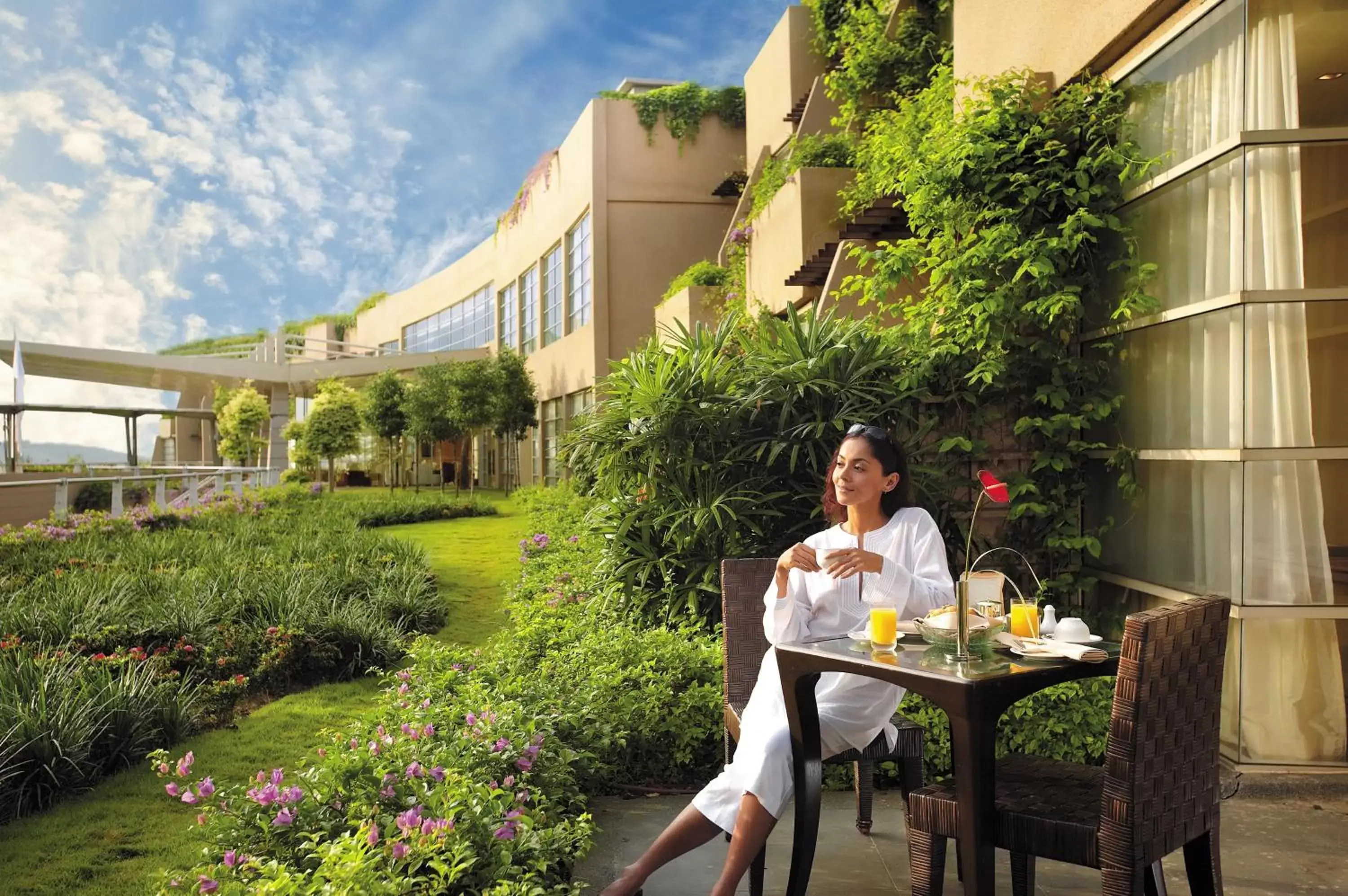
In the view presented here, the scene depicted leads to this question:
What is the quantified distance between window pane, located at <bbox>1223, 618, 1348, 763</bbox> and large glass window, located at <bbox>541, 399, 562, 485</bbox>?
18.4m

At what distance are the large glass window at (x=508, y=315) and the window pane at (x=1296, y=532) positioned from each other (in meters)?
23.6

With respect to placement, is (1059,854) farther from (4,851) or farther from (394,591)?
(394,591)

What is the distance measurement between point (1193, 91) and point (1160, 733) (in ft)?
10.9

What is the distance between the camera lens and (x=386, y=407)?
26.4 meters

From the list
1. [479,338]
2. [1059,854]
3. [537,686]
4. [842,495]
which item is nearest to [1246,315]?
[842,495]

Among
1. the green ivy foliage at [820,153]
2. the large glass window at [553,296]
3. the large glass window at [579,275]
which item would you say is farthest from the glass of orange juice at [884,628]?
the large glass window at [553,296]

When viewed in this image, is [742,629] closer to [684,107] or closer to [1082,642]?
[1082,642]

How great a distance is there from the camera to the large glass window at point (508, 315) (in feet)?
89.3

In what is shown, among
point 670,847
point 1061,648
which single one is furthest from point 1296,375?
point 670,847

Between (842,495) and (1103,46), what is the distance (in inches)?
127

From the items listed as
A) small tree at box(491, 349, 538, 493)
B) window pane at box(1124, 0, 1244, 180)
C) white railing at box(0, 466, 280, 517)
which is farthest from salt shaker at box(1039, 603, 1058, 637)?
small tree at box(491, 349, 538, 493)

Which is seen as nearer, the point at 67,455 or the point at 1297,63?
the point at 1297,63

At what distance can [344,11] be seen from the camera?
406 ft

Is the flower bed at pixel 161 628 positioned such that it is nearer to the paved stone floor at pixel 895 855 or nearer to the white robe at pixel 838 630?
the paved stone floor at pixel 895 855
